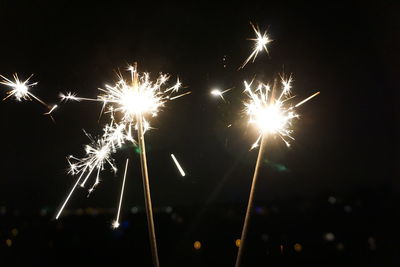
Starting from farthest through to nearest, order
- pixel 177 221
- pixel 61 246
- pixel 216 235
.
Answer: pixel 177 221 → pixel 216 235 → pixel 61 246

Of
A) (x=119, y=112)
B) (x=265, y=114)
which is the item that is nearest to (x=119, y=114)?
(x=119, y=112)

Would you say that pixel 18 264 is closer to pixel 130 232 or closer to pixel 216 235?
pixel 130 232

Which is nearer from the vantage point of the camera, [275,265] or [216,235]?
[275,265]

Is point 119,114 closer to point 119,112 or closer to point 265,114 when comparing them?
point 119,112

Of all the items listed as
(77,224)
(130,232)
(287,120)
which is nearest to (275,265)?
(130,232)
